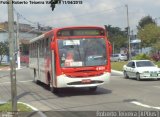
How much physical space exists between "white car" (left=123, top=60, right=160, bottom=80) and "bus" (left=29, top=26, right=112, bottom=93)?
9683 millimetres

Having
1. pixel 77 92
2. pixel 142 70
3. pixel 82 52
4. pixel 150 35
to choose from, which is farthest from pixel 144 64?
pixel 150 35

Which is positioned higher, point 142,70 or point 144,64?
point 144,64

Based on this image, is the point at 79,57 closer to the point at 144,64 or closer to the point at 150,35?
the point at 144,64

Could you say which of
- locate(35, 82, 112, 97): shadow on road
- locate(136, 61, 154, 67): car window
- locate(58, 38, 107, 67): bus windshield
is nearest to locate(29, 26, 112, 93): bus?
locate(58, 38, 107, 67): bus windshield

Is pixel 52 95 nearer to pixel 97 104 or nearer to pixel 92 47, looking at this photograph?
pixel 92 47

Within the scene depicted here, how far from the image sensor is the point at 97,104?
667 inches

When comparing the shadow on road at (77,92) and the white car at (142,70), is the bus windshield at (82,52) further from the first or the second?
the white car at (142,70)

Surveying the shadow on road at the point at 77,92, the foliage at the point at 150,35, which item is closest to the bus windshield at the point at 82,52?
the shadow on road at the point at 77,92

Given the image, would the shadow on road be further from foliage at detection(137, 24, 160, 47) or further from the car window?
foliage at detection(137, 24, 160, 47)

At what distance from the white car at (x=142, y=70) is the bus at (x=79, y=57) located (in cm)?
968

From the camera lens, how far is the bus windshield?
813 inches

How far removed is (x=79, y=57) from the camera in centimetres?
2081

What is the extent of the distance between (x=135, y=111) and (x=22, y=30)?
109 m

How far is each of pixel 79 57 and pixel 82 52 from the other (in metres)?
0.27
